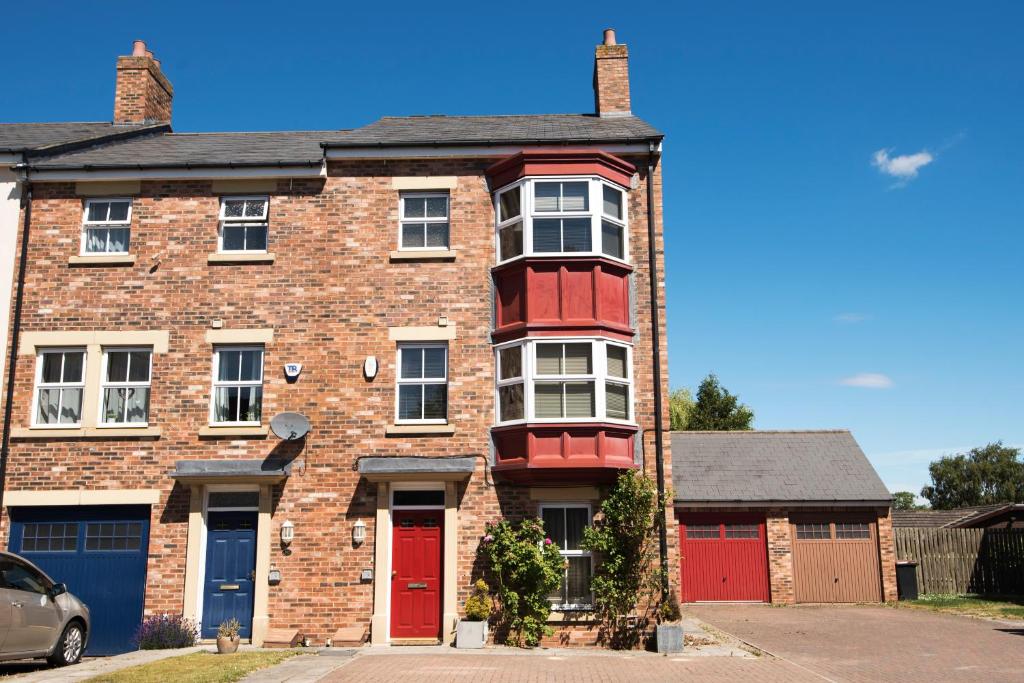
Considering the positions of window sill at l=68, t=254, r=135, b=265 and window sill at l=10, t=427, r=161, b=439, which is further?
window sill at l=68, t=254, r=135, b=265

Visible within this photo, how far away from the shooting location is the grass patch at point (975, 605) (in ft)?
72.0

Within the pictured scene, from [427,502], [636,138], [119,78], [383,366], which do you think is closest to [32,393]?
[383,366]

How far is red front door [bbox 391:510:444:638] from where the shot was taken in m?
15.5

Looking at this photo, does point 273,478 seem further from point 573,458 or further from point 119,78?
point 119,78

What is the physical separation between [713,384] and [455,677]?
43.5 meters

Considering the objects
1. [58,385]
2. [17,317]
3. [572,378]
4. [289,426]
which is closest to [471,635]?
[572,378]

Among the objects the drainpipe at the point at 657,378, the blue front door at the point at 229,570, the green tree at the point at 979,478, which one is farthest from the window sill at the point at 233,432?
the green tree at the point at 979,478

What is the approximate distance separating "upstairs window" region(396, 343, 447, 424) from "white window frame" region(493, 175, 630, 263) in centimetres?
231

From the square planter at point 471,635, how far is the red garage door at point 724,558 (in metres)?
12.5

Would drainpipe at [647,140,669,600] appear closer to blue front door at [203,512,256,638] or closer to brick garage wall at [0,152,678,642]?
brick garage wall at [0,152,678,642]

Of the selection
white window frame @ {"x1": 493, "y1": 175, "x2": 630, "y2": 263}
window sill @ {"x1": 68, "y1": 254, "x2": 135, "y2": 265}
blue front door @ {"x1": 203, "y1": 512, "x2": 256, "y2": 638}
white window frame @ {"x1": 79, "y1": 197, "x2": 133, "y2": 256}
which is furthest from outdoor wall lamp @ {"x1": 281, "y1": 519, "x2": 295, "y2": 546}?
white window frame @ {"x1": 79, "y1": 197, "x2": 133, "y2": 256}

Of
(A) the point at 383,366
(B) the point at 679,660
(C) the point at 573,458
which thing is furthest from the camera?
(A) the point at 383,366

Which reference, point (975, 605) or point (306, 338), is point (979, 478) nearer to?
point (975, 605)

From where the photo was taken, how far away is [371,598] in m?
15.5
